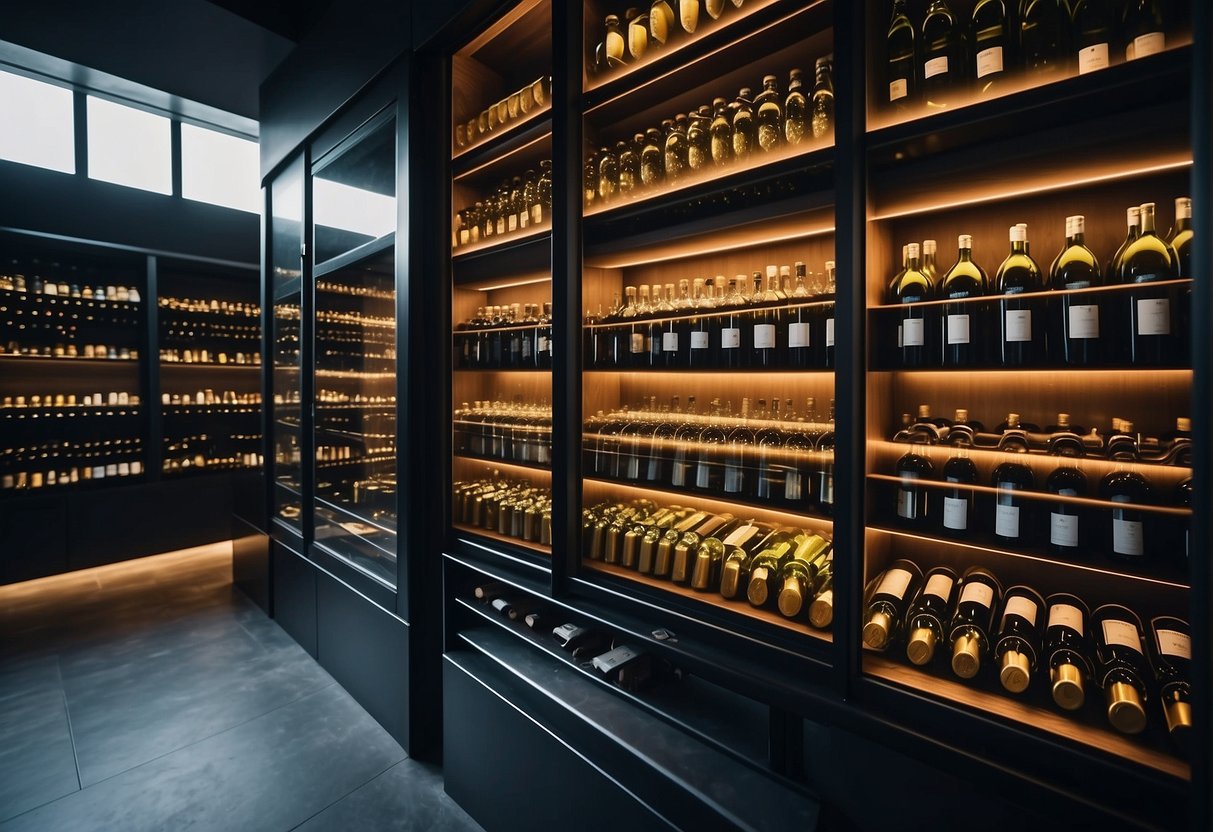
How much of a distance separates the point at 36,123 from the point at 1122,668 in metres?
7.12

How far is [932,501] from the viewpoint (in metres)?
1.43

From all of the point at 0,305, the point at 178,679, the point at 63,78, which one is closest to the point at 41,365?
the point at 0,305

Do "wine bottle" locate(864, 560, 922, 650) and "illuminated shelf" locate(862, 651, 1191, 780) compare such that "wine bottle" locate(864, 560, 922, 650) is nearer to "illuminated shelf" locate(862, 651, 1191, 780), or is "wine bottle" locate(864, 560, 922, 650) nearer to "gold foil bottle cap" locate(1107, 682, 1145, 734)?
"illuminated shelf" locate(862, 651, 1191, 780)

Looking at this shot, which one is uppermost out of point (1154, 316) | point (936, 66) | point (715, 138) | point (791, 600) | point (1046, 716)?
point (715, 138)

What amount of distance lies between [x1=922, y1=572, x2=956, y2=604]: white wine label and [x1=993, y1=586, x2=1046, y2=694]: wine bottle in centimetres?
12

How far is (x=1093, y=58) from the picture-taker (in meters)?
1.15

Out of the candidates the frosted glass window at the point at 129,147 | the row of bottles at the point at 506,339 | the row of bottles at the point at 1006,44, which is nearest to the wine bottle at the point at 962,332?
the row of bottles at the point at 1006,44

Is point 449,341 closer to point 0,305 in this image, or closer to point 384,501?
point 384,501

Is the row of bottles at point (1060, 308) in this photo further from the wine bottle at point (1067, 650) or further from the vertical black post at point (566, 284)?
the vertical black post at point (566, 284)

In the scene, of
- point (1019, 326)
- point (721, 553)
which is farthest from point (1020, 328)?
Answer: point (721, 553)

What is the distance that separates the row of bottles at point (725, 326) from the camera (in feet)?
5.39

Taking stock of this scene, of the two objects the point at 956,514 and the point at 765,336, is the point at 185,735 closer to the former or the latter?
the point at 765,336

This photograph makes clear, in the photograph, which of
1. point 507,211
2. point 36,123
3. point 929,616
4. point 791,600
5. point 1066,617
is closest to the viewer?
point 1066,617

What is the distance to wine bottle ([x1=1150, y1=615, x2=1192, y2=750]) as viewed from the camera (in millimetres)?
1069
